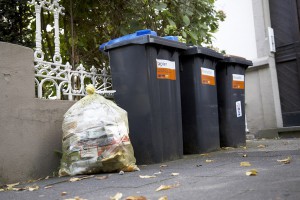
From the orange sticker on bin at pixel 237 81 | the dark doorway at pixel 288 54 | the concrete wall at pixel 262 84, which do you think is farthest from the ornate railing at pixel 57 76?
the dark doorway at pixel 288 54

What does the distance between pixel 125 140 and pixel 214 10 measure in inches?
141

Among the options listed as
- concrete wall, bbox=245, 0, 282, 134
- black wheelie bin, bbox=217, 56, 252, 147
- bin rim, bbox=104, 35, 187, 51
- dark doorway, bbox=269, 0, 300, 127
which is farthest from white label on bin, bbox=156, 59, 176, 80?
dark doorway, bbox=269, 0, 300, 127

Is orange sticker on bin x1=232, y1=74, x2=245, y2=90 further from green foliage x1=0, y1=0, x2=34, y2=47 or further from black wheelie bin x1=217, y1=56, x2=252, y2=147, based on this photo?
green foliage x1=0, y1=0, x2=34, y2=47

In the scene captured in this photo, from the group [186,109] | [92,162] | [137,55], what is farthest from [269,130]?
[92,162]

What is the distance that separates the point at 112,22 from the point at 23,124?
2.52 metres

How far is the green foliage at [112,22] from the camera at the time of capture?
5.00 m

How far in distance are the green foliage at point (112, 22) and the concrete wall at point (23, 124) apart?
1.45 m

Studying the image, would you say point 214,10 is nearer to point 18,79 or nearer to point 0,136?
point 18,79

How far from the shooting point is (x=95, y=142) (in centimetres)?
320

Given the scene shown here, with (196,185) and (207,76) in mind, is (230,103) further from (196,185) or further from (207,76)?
(196,185)

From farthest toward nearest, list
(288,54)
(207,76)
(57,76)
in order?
1. (288,54)
2. (207,76)
3. (57,76)

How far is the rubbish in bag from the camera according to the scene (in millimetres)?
3178

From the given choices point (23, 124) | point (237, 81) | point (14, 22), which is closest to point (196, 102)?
point (237, 81)

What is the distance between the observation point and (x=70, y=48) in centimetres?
525
